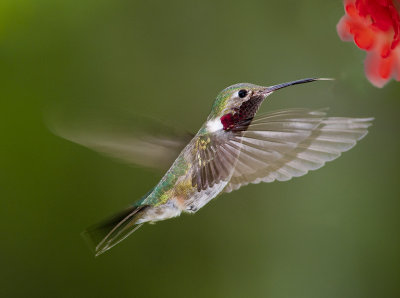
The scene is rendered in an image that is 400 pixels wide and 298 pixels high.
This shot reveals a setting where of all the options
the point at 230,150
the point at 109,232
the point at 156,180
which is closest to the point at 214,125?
the point at 230,150

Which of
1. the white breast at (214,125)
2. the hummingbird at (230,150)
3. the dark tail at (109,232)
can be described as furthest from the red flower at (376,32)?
the dark tail at (109,232)

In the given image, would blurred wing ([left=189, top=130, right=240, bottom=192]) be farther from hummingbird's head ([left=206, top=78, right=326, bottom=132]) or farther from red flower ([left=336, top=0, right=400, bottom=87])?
red flower ([left=336, top=0, right=400, bottom=87])

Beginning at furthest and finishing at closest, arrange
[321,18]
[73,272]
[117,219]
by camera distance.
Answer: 1. [73,272]
2. [321,18]
3. [117,219]

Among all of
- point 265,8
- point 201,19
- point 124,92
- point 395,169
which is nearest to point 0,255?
point 124,92

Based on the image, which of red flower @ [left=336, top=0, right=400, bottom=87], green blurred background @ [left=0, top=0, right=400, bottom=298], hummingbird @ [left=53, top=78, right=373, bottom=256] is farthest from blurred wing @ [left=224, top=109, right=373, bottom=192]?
green blurred background @ [left=0, top=0, right=400, bottom=298]

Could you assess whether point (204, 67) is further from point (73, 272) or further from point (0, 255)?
point (0, 255)

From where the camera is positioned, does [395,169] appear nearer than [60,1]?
Yes

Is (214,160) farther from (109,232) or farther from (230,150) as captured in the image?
(109,232)
